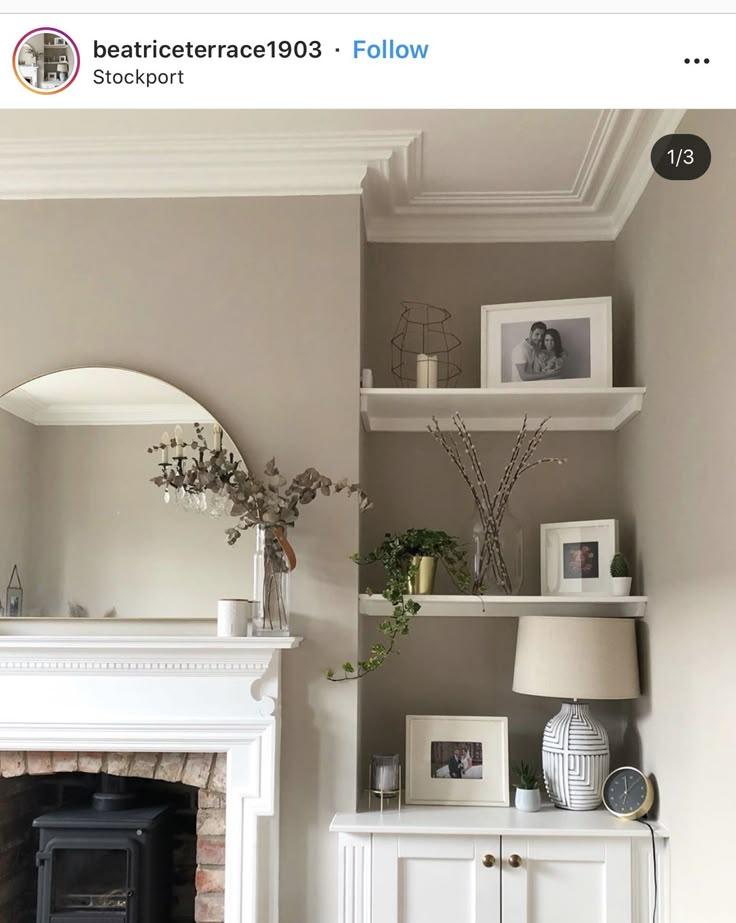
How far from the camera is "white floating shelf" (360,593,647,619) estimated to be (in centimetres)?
277

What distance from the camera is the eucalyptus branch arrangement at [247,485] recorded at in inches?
Result: 106

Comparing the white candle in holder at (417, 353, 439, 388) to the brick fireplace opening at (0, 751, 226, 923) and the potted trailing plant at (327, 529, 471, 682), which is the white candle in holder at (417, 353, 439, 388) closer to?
the potted trailing plant at (327, 529, 471, 682)

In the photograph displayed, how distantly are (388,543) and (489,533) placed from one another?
31 centimetres

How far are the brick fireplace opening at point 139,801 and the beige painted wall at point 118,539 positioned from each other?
425 mm

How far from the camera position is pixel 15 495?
2.83m

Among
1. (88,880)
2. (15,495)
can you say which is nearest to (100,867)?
(88,880)

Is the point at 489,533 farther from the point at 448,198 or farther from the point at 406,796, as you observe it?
the point at 448,198

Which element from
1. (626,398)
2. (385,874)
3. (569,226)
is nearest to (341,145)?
(569,226)

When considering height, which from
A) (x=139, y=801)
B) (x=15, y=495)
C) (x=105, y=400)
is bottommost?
(x=139, y=801)

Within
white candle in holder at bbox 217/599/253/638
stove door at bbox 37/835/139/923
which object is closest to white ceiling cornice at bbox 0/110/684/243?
white candle in holder at bbox 217/599/253/638

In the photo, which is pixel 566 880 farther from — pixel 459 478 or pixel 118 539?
pixel 118 539

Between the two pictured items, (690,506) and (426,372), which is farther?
(426,372)
